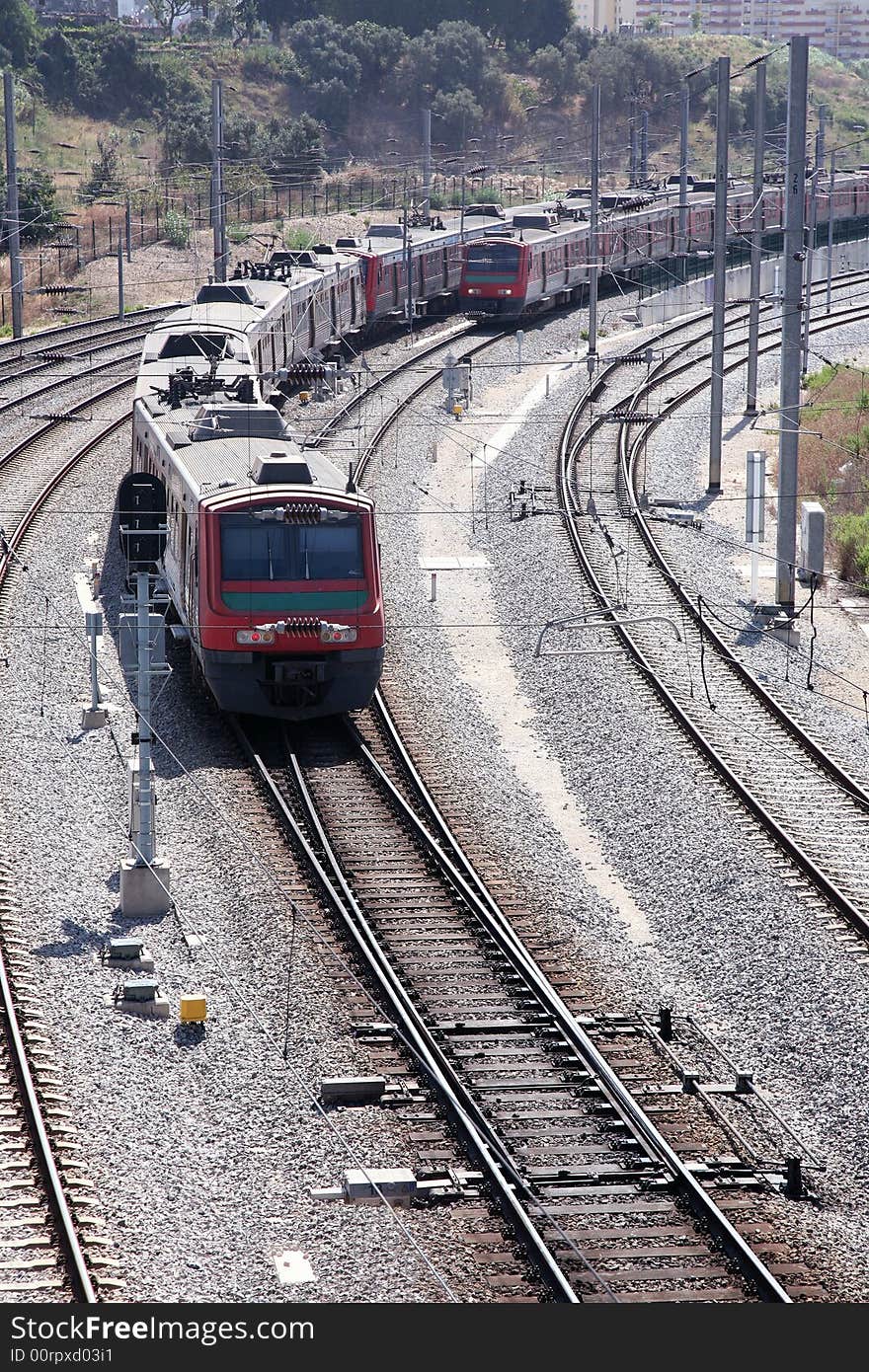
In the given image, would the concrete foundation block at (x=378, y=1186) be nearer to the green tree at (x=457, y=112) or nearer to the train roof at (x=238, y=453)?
the train roof at (x=238, y=453)

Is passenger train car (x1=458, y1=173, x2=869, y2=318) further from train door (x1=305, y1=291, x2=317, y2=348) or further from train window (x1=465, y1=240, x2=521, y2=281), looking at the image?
train door (x1=305, y1=291, x2=317, y2=348)

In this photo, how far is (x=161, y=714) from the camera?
2178 centimetres

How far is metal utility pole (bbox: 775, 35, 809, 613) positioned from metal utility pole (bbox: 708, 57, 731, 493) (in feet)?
14.3

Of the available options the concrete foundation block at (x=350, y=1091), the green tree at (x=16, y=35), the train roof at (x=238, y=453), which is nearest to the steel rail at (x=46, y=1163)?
Answer: the concrete foundation block at (x=350, y=1091)

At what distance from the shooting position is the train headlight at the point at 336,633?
20438 mm

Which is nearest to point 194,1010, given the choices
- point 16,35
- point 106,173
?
point 106,173

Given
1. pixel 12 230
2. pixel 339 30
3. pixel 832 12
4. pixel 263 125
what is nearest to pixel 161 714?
pixel 12 230

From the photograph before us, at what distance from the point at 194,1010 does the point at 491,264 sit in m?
38.1

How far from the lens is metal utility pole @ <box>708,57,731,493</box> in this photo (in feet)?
99.2

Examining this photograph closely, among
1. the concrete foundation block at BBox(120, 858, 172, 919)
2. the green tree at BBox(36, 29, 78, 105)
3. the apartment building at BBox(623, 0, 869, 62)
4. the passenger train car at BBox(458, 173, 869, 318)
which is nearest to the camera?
the concrete foundation block at BBox(120, 858, 172, 919)

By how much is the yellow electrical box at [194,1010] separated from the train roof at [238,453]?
778cm

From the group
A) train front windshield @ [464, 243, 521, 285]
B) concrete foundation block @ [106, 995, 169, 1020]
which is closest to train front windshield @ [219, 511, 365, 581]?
concrete foundation block @ [106, 995, 169, 1020]

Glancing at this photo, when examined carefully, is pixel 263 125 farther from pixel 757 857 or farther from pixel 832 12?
pixel 832 12

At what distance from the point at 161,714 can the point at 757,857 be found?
7563 millimetres
